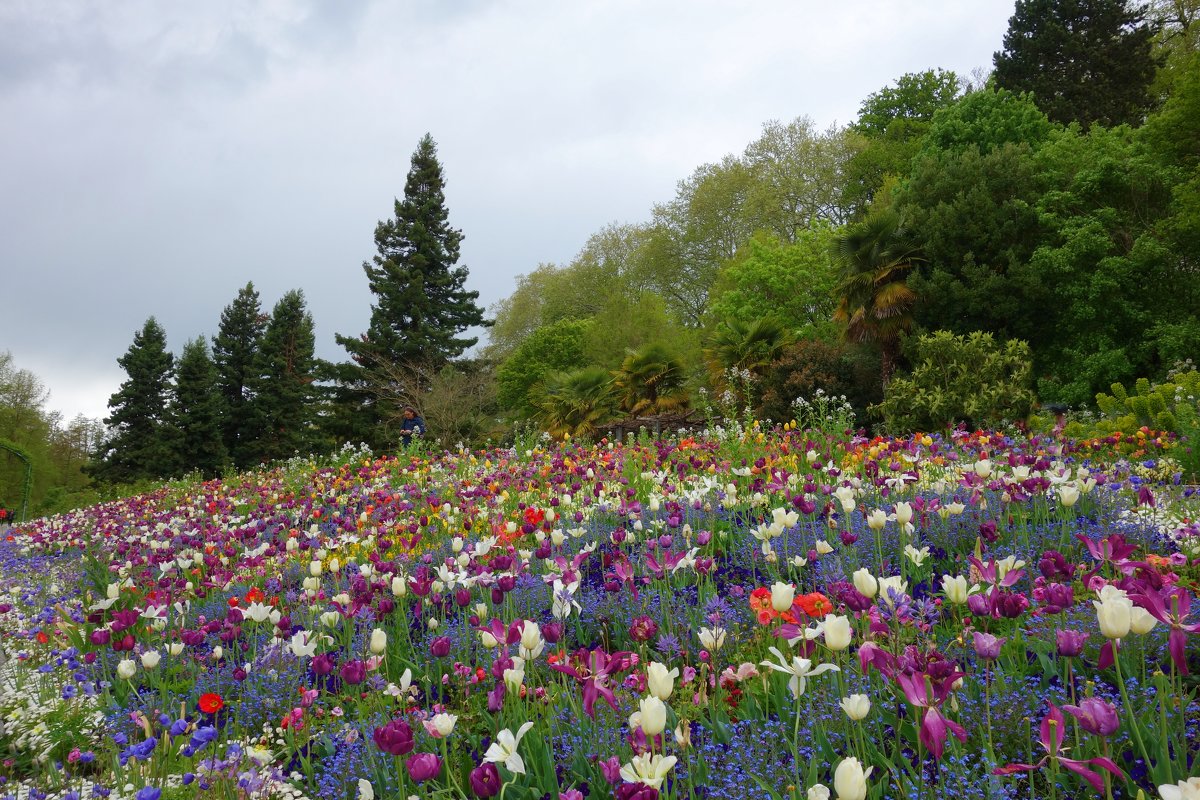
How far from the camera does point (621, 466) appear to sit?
8039 millimetres

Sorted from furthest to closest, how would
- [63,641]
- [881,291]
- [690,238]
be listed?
[690,238]
[881,291]
[63,641]

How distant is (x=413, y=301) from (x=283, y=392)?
7074 millimetres

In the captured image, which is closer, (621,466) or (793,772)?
(793,772)

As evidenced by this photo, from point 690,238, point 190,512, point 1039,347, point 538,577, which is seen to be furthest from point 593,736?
point 690,238

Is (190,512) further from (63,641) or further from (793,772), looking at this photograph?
(793,772)

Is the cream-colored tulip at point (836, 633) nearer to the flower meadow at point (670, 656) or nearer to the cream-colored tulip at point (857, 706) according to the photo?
the flower meadow at point (670, 656)

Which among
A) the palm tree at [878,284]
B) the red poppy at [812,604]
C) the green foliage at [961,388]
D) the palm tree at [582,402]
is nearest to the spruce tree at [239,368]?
the palm tree at [582,402]

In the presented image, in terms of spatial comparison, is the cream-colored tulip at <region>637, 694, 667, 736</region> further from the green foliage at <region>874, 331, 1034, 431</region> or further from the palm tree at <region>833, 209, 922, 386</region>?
the palm tree at <region>833, 209, 922, 386</region>

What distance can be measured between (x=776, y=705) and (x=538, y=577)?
191 cm

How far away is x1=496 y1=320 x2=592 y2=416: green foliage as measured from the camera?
1382 inches

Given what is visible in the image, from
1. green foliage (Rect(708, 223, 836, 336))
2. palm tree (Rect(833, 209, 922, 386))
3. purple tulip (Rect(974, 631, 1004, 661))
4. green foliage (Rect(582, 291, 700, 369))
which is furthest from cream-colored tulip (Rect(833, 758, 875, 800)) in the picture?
green foliage (Rect(582, 291, 700, 369))

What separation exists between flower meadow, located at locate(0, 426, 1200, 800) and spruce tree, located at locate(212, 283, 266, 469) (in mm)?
28569

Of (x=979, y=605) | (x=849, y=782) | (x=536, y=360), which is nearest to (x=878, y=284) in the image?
(x=979, y=605)

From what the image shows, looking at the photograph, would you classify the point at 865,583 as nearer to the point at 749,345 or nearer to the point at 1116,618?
the point at 1116,618
